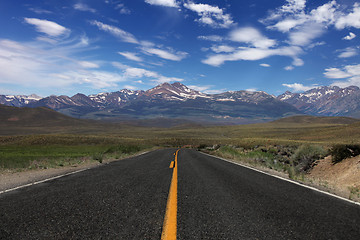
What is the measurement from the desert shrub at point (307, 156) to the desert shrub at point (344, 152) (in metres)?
1.67

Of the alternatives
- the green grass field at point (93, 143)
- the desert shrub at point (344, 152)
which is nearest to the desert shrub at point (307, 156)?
the desert shrub at point (344, 152)

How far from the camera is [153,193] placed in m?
5.61

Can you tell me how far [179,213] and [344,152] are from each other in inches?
519

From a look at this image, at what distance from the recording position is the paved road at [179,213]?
127 inches

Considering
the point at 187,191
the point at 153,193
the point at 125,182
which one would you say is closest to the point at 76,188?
the point at 125,182

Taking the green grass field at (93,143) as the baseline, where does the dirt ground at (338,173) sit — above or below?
above

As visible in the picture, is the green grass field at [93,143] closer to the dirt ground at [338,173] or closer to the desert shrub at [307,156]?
the desert shrub at [307,156]

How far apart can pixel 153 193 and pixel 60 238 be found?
2.82 metres

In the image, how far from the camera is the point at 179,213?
4.03 m

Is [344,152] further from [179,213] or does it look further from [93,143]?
[93,143]

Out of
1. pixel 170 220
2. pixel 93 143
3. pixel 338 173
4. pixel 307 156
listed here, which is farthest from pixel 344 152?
pixel 93 143

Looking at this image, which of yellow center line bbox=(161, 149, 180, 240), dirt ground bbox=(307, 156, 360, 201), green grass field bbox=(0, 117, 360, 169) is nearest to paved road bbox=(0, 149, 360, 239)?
yellow center line bbox=(161, 149, 180, 240)

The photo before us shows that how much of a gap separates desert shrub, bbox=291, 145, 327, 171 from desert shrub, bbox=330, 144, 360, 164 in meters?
1.67

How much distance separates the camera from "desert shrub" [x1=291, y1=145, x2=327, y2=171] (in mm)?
14633
